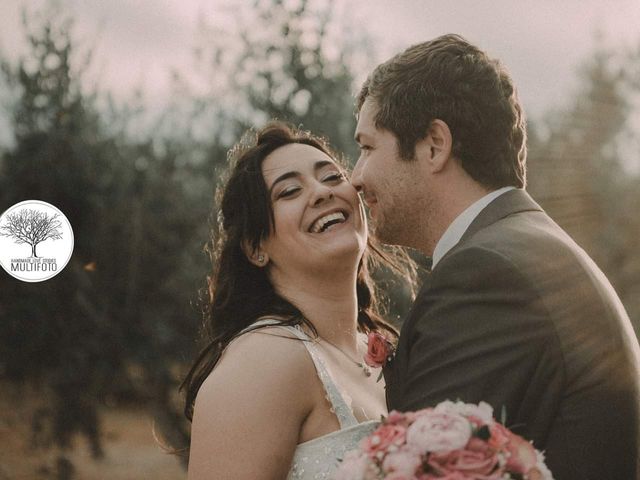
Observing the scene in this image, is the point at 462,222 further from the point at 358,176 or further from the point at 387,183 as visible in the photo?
the point at 358,176

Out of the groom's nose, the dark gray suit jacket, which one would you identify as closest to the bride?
the groom's nose

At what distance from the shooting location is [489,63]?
3.20 m

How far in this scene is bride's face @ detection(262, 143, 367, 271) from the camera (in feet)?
11.7

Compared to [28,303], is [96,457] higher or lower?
lower

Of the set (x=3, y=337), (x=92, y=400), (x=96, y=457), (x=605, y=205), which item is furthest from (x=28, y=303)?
(x=605, y=205)

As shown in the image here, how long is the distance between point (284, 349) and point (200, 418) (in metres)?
0.43

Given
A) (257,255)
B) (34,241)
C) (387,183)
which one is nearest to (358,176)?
(387,183)

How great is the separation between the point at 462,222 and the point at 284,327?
936 mm

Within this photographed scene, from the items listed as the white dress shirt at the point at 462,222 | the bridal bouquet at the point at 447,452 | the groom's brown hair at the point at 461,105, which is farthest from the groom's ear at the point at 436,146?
the bridal bouquet at the point at 447,452

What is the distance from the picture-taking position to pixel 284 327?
340 cm

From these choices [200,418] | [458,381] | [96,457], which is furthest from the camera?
[96,457]

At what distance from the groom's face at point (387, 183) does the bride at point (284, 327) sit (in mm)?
291

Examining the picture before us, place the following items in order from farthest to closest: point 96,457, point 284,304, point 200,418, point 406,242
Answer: point 96,457, point 284,304, point 406,242, point 200,418

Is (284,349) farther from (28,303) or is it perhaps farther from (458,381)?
(28,303)
